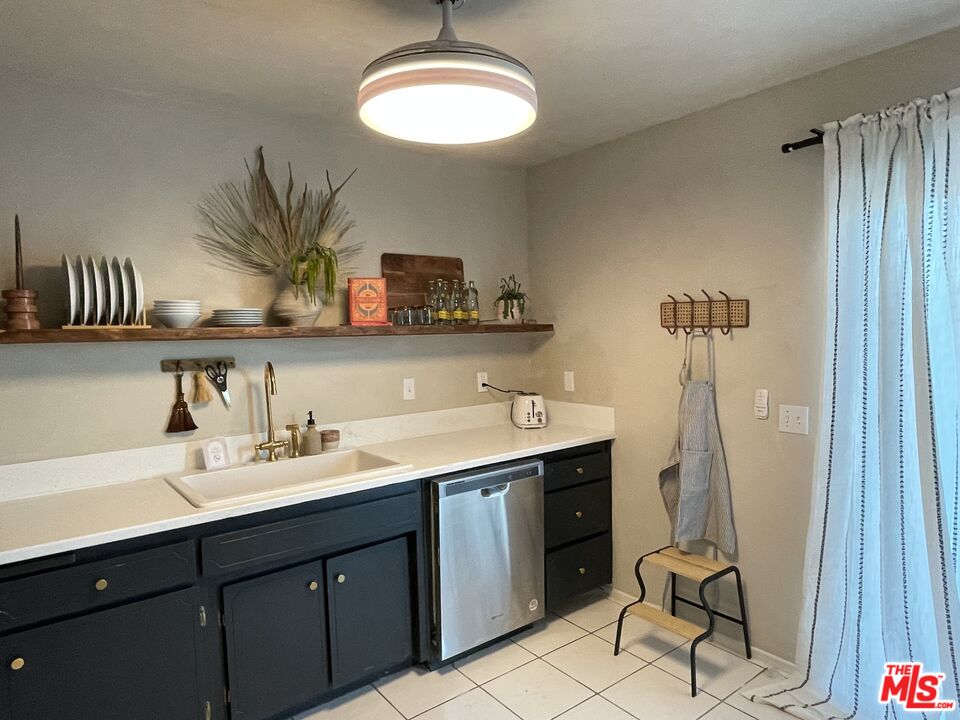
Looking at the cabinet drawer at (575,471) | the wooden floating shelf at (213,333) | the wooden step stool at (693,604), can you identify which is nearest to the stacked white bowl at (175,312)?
the wooden floating shelf at (213,333)

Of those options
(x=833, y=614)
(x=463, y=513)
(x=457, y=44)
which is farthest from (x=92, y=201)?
(x=833, y=614)

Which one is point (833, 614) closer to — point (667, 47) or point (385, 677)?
point (385, 677)

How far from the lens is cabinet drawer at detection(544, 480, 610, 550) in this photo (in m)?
2.79

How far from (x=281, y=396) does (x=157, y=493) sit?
660 millimetres

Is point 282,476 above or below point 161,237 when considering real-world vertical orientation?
below

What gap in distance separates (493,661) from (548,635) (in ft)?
1.08

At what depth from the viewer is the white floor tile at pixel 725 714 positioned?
211 centimetres

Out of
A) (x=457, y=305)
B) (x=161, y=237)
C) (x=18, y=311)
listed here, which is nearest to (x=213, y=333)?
(x=161, y=237)

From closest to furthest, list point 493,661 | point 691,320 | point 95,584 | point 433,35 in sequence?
1. point 95,584
2. point 433,35
3. point 493,661
4. point 691,320

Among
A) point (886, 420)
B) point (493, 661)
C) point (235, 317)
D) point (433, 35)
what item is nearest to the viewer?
point (433, 35)

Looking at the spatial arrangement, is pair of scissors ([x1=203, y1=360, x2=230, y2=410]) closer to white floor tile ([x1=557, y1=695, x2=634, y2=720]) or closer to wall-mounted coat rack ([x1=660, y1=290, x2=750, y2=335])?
white floor tile ([x1=557, y1=695, x2=634, y2=720])

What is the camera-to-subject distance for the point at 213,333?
219cm

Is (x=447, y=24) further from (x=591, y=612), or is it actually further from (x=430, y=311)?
(x=591, y=612)

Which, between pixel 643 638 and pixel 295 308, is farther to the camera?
pixel 643 638
